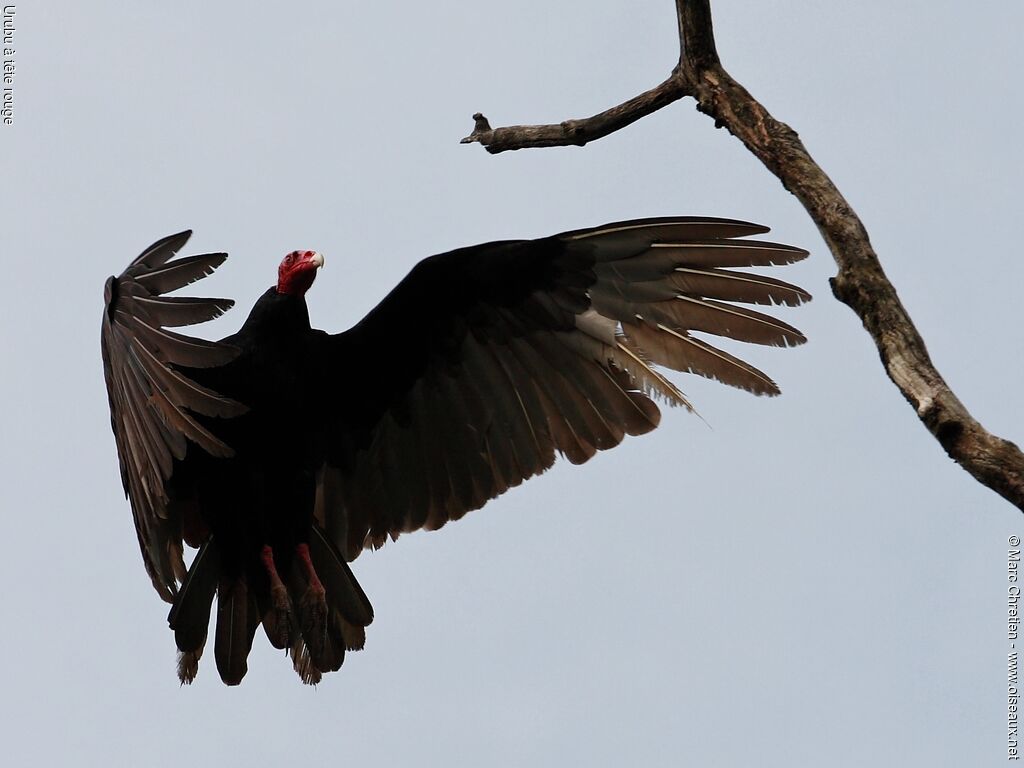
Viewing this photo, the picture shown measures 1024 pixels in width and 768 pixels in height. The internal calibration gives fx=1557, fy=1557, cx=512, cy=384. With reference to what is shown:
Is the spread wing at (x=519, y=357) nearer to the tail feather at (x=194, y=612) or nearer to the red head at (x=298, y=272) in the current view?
the red head at (x=298, y=272)

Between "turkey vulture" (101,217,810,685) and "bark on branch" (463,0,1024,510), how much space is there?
598mm

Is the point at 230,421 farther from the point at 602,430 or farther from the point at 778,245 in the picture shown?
the point at 778,245

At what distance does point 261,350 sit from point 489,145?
1.07 metres

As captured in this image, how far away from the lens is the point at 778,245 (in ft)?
16.9

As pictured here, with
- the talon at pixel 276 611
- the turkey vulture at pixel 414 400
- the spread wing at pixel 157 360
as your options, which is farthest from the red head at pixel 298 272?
the talon at pixel 276 611

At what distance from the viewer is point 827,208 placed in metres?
4.06

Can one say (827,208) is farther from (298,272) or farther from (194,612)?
(194,612)

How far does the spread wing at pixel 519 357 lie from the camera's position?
5.31 meters

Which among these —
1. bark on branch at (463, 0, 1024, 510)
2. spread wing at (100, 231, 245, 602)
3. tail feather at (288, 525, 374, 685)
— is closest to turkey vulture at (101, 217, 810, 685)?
tail feather at (288, 525, 374, 685)

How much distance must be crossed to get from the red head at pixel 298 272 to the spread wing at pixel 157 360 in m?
0.71

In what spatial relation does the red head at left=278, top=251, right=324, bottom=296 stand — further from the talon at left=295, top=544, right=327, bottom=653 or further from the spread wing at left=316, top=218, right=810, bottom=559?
the talon at left=295, top=544, right=327, bottom=653

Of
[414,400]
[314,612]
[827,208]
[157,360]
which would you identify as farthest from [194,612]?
[827,208]

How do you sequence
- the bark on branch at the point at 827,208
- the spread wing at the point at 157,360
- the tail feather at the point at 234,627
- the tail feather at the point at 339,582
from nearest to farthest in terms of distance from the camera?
1. the bark on branch at the point at 827,208
2. the spread wing at the point at 157,360
3. the tail feather at the point at 234,627
4. the tail feather at the point at 339,582

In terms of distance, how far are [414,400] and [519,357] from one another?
1.44 feet
